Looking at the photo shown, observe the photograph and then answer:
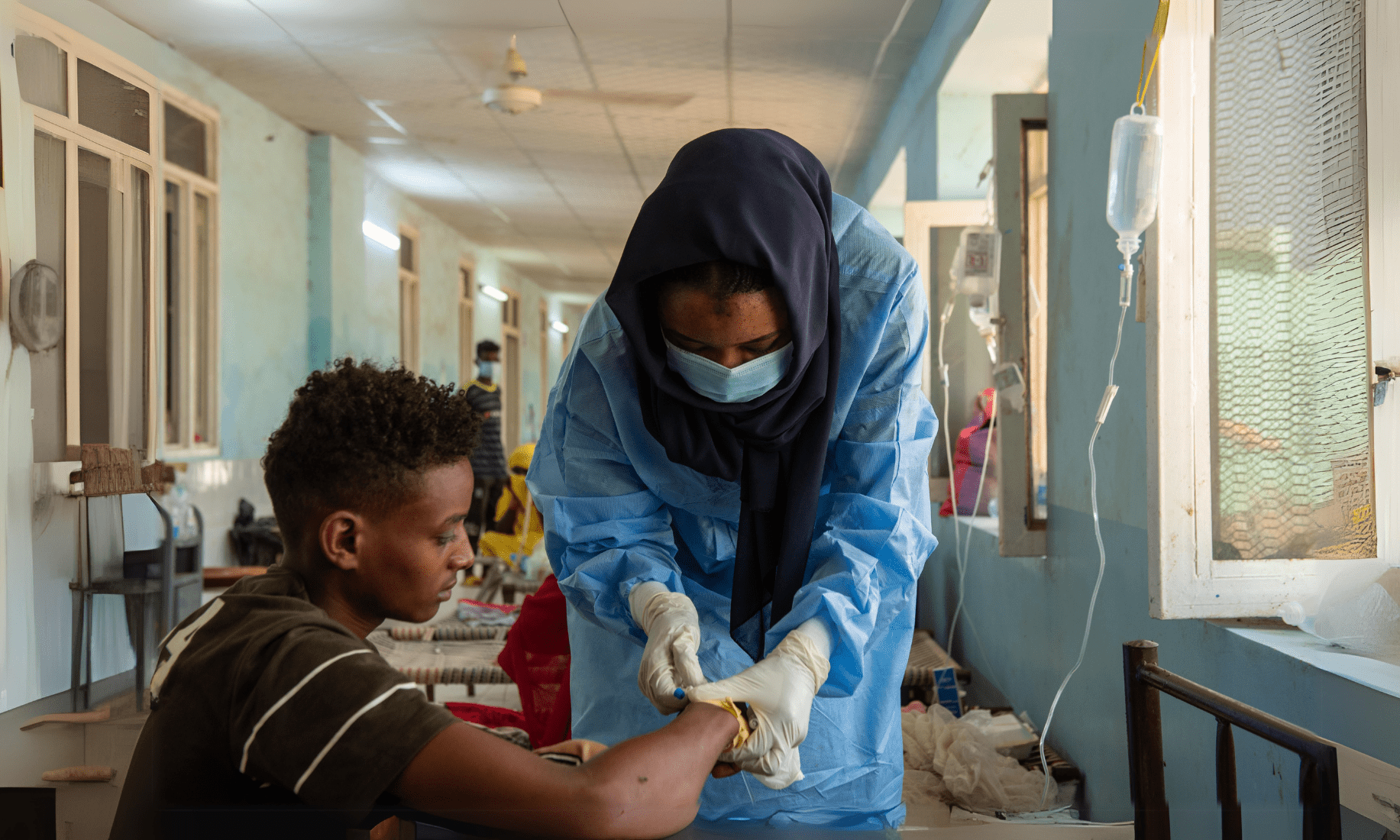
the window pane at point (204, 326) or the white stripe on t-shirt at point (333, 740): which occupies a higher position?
the window pane at point (204, 326)

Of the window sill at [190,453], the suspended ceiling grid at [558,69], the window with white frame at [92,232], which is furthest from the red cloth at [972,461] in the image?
the window sill at [190,453]

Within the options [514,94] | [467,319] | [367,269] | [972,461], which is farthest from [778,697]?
[467,319]

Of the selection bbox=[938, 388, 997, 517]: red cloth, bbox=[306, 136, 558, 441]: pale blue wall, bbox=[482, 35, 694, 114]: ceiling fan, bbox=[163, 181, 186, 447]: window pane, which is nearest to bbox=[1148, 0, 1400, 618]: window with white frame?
bbox=[938, 388, 997, 517]: red cloth

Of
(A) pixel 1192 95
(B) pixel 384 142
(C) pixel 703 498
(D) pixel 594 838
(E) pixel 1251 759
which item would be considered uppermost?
(B) pixel 384 142

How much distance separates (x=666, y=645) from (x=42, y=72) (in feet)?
5.90

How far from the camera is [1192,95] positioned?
1528mm

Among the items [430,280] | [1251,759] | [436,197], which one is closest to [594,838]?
[1251,759]

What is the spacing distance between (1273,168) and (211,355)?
4.84 meters

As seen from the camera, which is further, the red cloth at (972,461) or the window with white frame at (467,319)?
the window with white frame at (467,319)

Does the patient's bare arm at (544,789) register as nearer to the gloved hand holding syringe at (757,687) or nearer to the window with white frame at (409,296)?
the gloved hand holding syringe at (757,687)

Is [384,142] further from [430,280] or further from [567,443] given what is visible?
[567,443]

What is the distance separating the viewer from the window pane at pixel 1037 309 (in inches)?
97.0

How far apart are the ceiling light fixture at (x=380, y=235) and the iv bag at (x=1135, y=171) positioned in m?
5.83

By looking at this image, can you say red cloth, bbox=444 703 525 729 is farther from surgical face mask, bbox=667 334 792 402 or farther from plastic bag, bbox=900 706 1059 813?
surgical face mask, bbox=667 334 792 402
